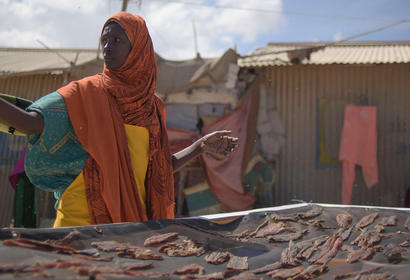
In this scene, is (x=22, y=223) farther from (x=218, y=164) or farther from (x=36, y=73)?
(x=218, y=164)

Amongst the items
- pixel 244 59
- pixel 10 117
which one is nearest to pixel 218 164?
pixel 244 59

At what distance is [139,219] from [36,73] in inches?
212

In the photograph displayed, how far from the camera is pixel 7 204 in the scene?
639cm

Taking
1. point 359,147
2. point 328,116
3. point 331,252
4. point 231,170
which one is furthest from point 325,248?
point 328,116

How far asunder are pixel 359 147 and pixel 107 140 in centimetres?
546

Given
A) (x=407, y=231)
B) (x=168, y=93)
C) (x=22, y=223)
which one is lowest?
(x=22, y=223)

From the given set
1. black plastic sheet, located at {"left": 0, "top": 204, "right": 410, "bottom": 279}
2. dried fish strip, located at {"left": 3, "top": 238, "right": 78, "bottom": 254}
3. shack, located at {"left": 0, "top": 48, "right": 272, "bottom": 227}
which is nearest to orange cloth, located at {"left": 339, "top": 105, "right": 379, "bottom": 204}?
shack, located at {"left": 0, "top": 48, "right": 272, "bottom": 227}

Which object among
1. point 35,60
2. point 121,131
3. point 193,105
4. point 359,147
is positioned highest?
point 35,60

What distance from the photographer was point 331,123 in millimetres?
6266

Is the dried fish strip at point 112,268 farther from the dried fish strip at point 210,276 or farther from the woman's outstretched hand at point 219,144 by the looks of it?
the woman's outstretched hand at point 219,144

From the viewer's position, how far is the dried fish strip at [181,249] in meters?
1.29

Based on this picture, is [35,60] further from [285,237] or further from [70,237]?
[285,237]

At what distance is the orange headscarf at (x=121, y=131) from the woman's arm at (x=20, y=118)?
0.52 ft

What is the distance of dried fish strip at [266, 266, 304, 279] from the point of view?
46.8 inches
